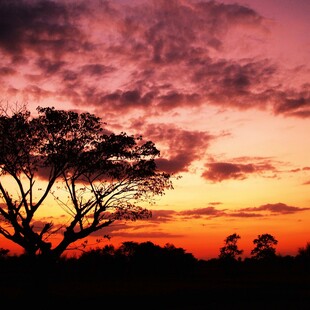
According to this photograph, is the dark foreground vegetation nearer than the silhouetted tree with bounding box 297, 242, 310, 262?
Yes

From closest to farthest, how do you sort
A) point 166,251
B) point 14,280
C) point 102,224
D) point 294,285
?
point 102,224 < point 294,285 < point 14,280 < point 166,251

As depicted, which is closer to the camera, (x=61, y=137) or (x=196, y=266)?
(x=61, y=137)

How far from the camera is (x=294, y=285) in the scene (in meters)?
59.6

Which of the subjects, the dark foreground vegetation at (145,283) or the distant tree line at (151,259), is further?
the distant tree line at (151,259)

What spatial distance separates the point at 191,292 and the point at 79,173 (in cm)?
2185

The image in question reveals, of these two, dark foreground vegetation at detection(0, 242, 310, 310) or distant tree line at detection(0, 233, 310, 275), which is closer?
dark foreground vegetation at detection(0, 242, 310, 310)

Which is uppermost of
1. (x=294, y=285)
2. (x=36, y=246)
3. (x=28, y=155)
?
(x=28, y=155)

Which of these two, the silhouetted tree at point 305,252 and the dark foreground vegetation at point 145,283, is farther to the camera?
the silhouetted tree at point 305,252

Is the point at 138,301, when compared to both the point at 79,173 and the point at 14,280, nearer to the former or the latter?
the point at 79,173

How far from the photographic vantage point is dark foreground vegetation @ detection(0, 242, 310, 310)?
37812 millimetres

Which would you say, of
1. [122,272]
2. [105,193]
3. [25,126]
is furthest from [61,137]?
[122,272]

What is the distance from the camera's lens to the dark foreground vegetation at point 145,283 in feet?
124

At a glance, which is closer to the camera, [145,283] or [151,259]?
[145,283]

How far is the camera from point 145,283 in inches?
2746
